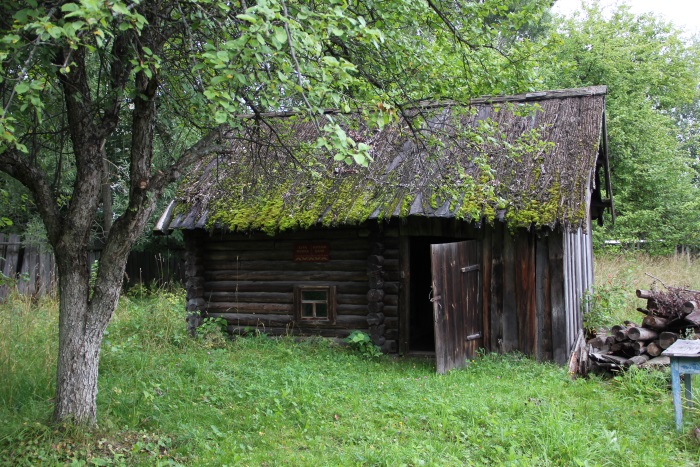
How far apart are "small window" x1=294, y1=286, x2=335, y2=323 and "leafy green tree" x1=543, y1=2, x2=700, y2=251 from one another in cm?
1339

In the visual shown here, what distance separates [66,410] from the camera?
4801 mm

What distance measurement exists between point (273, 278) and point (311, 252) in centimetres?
85

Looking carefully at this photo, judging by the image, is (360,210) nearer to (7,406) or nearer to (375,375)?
Answer: (375,375)

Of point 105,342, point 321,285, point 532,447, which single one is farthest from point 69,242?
point 321,285

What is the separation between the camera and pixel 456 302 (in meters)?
8.36

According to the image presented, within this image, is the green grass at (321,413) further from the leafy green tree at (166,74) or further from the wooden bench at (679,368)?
the leafy green tree at (166,74)

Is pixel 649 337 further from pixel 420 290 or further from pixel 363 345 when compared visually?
pixel 420 290

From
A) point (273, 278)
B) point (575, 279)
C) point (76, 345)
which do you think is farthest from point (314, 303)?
point (76, 345)

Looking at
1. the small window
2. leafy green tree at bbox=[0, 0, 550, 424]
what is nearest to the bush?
the small window

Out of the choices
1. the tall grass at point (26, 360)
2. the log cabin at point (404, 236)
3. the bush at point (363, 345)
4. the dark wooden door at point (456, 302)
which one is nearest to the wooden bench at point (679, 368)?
the log cabin at point (404, 236)

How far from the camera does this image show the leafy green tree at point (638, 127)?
20.0 m

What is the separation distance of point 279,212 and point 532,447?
18.3 feet

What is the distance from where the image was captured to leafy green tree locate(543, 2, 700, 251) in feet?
65.8

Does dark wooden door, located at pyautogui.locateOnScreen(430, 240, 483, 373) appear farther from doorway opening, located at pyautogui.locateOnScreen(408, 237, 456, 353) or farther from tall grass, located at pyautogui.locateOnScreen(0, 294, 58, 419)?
tall grass, located at pyautogui.locateOnScreen(0, 294, 58, 419)
